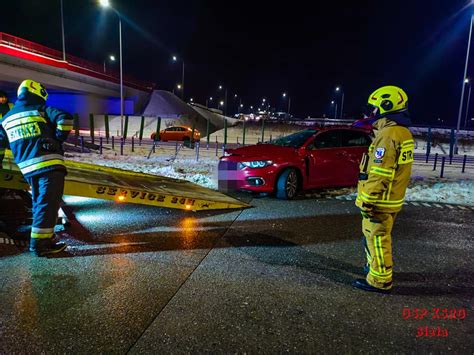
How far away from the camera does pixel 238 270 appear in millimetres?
4078

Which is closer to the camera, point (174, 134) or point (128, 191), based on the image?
point (128, 191)

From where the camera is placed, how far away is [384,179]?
3.46 metres

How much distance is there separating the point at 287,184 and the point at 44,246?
4717 millimetres

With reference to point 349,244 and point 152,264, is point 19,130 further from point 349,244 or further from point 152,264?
point 349,244

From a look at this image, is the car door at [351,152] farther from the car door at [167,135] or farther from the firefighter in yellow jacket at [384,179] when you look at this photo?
the car door at [167,135]

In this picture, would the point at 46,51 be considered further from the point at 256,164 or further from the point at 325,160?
the point at 325,160

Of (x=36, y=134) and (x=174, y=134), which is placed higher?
(x=36, y=134)

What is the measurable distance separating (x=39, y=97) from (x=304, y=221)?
4209 mm

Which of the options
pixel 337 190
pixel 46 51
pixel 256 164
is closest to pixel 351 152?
pixel 337 190

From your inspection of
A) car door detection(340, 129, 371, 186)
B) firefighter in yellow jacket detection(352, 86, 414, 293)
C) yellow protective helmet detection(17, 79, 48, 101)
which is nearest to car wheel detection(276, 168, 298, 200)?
car door detection(340, 129, 371, 186)

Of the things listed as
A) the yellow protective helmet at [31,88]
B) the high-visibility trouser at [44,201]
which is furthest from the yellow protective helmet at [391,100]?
the yellow protective helmet at [31,88]

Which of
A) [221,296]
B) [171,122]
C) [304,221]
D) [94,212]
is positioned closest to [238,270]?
[221,296]

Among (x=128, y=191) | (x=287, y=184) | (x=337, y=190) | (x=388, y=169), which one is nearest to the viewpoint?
(x=388, y=169)

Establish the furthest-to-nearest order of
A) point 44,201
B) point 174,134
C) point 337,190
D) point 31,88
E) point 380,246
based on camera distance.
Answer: point 174,134 → point 337,190 → point 31,88 → point 44,201 → point 380,246
